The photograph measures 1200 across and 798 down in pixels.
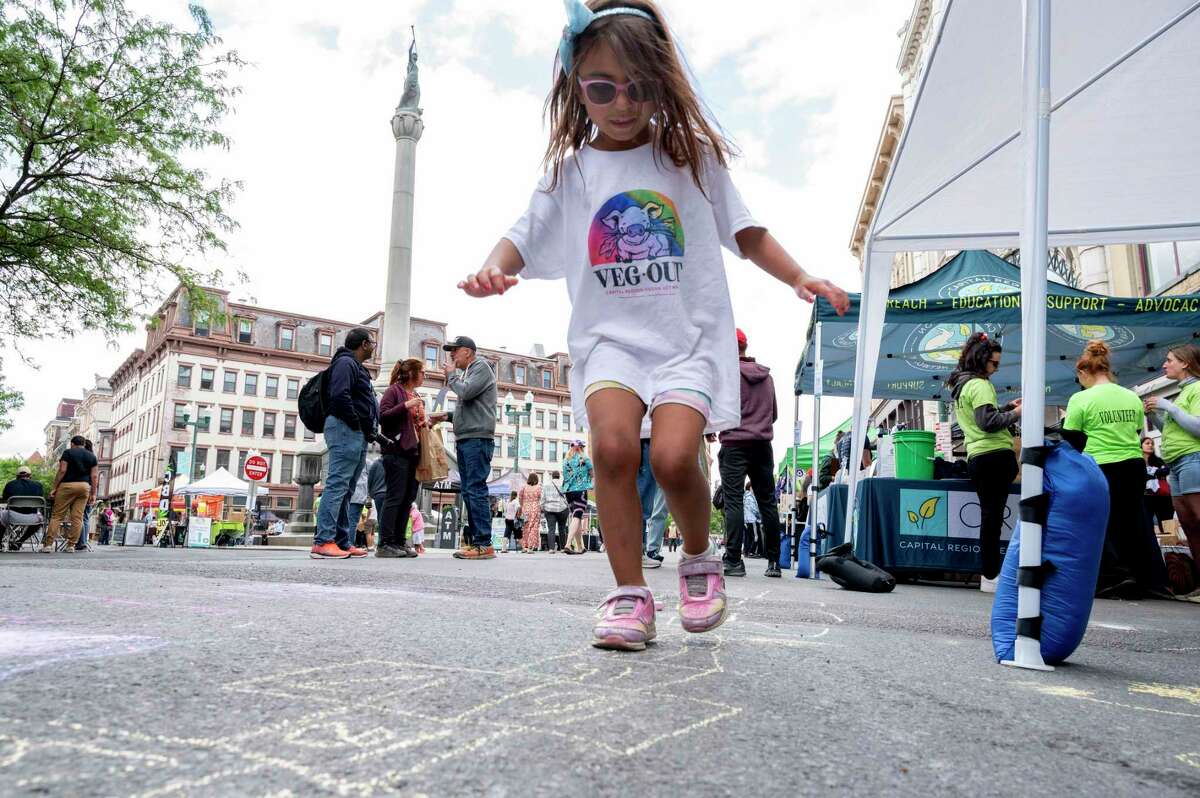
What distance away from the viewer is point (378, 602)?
3.06 metres

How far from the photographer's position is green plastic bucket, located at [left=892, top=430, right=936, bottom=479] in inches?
307

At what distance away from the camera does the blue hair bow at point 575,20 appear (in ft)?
7.95

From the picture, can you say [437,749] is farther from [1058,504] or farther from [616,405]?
[1058,504]

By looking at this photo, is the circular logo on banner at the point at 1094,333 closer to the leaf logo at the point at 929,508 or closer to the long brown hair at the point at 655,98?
the leaf logo at the point at 929,508

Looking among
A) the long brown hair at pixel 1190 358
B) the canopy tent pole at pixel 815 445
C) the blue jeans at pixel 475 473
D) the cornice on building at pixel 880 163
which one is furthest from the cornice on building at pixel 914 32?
the blue jeans at pixel 475 473

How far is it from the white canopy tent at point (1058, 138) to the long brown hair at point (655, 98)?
2.22 meters

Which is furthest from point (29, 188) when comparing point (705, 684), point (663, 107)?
point (705, 684)

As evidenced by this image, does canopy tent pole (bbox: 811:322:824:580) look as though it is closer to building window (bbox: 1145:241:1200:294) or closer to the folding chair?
building window (bbox: 1145:241:1200:294)

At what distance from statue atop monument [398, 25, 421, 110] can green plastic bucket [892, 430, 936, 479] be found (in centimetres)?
2903

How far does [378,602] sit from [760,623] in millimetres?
1429

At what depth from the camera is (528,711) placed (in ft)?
4.37

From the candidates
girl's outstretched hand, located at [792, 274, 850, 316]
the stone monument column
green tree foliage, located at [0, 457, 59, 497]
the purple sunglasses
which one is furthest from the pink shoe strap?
green tree foliage, located at [0, 457, 59, 497]

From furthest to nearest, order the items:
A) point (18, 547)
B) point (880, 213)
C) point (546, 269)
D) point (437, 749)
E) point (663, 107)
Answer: point (18, 547), point (880, 213), point (546, 269), point (663, 107), point (437, 749)

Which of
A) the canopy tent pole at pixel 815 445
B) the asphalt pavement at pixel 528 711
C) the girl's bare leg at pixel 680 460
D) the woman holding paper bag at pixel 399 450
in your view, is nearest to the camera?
the asphalt pavement at pixel 528 711
